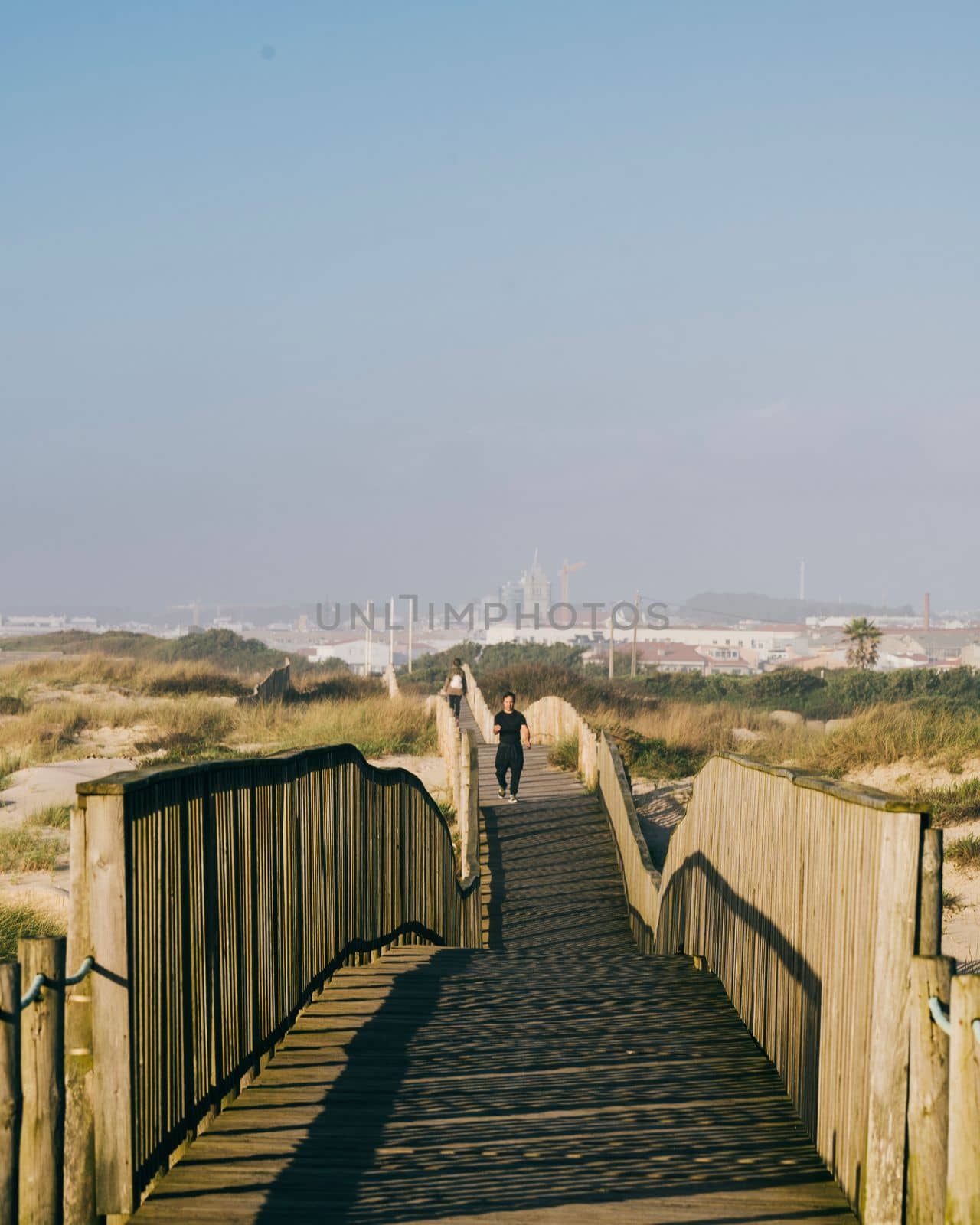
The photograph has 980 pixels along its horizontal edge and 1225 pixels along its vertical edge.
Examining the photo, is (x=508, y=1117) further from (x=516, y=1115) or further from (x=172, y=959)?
(x=172, y=959)

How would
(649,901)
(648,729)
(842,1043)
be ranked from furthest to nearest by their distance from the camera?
(648,729) → (649,901) → (842,1043)

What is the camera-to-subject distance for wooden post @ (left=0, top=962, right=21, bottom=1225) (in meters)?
3.22

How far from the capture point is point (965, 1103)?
3.24 meters

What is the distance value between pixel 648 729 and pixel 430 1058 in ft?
91.7

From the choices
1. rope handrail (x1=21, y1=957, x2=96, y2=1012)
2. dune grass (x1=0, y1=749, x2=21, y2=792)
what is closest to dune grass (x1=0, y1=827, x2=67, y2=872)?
dune grass (x1=0, y1=749, x2=21, y2=792)

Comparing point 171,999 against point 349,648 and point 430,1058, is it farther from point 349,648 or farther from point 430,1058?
point 349,648

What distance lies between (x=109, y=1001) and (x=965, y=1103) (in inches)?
89.3

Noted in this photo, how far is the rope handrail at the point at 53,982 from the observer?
3.40 meters

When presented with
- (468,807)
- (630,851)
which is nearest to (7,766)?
(468,807)

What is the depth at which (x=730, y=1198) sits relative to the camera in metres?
4.13

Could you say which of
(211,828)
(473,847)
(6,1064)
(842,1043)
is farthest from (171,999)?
(473,847)

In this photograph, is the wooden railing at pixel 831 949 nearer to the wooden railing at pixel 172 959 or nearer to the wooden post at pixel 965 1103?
the wooden post at pixel 965 1103

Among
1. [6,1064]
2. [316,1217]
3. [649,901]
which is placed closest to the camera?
[6,1064]

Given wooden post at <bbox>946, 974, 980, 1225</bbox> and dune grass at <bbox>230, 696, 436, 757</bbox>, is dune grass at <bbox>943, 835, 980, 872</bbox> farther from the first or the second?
dune grass at <bbox>230, 696, 436, 757</bbox>
